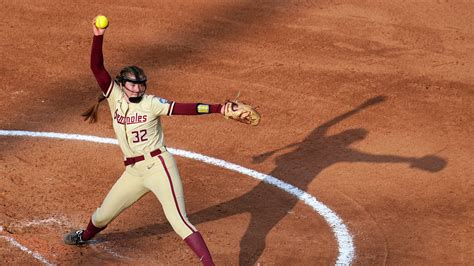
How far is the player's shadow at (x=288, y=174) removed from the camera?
10570mm

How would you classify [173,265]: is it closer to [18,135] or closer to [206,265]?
[206,265]

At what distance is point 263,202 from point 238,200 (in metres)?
0.29

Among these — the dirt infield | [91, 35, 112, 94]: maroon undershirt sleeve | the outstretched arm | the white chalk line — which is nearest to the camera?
[91, 35, 112, 94]: maroon undershirt sleeve

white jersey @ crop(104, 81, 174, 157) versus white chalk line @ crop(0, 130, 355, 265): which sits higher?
white jersey @ crop(104, 81, 174, 157)

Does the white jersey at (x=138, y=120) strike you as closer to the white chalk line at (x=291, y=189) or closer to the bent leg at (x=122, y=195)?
the bent leg at (x=122, y=195)

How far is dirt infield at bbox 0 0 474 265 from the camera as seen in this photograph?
10477mm

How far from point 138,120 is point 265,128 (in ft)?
13.7

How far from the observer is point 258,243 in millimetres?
10391

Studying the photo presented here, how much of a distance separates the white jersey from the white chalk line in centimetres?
229

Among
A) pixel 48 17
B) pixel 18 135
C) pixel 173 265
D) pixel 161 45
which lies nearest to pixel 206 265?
pixel 173 265

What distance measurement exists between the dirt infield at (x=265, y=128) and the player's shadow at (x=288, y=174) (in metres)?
0.03

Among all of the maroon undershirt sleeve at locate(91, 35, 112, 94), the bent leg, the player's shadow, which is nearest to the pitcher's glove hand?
the bent leg

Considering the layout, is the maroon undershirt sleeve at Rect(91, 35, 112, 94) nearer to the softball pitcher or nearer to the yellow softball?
the softball pitcher

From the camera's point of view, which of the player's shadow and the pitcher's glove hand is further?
the player's shadow
